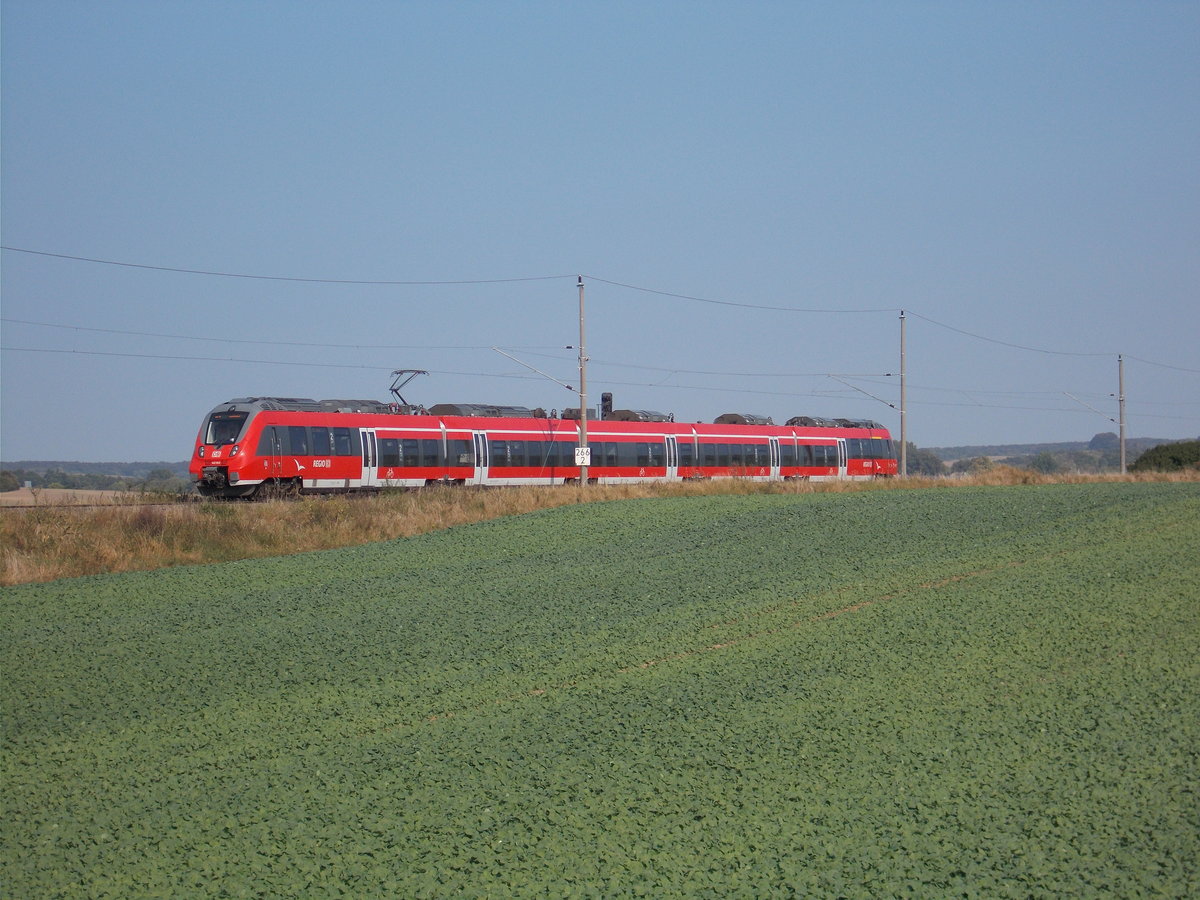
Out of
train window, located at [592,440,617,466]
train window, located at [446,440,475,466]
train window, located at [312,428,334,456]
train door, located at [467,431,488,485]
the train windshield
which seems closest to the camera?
the train windshield

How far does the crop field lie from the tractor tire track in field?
67 mm

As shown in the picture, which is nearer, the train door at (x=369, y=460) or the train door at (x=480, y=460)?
the train door at (x=369, y=460)

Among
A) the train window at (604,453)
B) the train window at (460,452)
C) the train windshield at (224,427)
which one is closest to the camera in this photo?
the train windshield at (224,427)

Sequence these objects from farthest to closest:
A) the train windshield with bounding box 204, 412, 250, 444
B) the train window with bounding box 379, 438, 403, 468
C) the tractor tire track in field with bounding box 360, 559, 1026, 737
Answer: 1. the train window with bounding box 379, 438, 403, 468
2. the train windshield with bounding box 204, 412, 250, 444
3. the tractor tire track in field with bounding box 360, 559, 1026, 737

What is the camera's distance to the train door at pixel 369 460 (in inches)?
1410

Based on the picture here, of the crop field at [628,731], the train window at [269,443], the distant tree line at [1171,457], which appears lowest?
the crop field at [628,731]

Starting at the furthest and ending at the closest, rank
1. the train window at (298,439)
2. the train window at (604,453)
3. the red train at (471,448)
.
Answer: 1. the train window at (604,453)
2. the train window at (298,439)
3. the red train at (471,448)

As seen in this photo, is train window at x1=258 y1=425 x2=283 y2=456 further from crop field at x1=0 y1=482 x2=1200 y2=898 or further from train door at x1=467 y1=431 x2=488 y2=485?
crop field at x1=0 y1=482 x2=1200 y2=898

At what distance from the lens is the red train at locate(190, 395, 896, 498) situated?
3341 cm

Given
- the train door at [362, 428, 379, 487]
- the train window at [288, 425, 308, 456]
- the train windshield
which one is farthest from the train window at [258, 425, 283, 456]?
the train door at [362, 428, 379, 487]

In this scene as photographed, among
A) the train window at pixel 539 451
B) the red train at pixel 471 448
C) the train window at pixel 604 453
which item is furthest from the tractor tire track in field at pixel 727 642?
the train window at pixel 604 453

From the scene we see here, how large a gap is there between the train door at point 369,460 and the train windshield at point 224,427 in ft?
13.3

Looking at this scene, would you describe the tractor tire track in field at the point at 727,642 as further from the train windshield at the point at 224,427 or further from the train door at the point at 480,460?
the train door at the point at 480,460

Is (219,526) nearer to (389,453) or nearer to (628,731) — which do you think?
(389,453)
